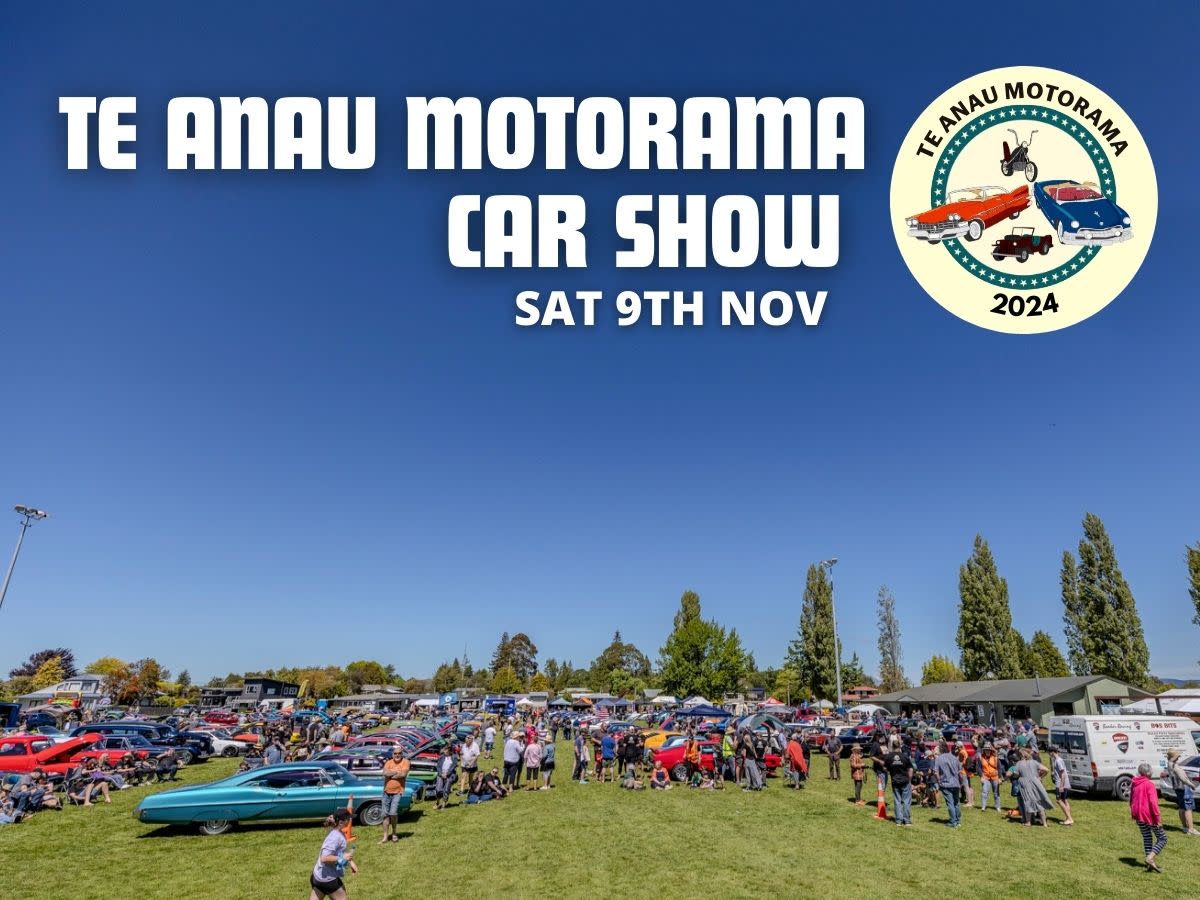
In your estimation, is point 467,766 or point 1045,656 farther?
point 1045,656

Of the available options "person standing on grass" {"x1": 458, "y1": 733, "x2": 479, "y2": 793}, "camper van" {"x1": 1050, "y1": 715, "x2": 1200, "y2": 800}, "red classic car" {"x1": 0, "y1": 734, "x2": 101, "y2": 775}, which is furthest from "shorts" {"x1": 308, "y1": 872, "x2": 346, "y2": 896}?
"camper van" {"x1": 1050, "y1": 715, "x2": 1200, "y2": 800}

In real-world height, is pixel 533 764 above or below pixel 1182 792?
below

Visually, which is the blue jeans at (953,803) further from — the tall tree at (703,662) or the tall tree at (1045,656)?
the tall tree at (1045,656)

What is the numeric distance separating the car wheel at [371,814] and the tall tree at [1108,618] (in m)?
62.0

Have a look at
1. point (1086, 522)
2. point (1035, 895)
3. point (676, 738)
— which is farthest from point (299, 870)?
point (1086, 522)

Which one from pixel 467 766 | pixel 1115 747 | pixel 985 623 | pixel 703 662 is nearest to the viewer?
pixel 1115 747

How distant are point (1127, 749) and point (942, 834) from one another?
8.81 meters

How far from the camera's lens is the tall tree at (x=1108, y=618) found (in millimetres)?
55906

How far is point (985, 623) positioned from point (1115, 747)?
5163 centimetres

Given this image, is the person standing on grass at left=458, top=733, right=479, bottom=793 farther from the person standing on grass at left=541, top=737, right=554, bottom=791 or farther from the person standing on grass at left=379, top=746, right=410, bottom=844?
the person standing on grass at left=379, top=746, right=410, bottom=844

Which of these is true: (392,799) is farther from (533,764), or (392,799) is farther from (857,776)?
(857,776)

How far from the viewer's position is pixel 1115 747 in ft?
64.5

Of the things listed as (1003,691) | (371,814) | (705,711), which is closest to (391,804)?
(371,814)

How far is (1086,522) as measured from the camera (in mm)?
61812
